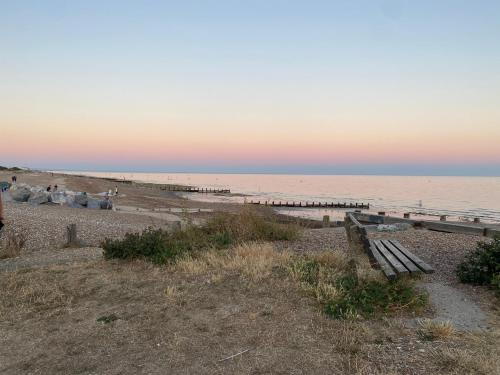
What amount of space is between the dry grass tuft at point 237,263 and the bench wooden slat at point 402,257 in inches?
69.2

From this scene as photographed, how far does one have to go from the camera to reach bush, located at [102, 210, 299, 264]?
7.76 meters


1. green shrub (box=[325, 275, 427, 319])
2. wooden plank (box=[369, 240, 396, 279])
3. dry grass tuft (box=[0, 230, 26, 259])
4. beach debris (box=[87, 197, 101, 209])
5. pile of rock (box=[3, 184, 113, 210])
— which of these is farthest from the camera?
beach debris (box=[87, 197, 101, 209])

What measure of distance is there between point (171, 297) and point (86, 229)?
9.22 m

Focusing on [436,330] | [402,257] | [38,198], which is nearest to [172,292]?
[436,330]

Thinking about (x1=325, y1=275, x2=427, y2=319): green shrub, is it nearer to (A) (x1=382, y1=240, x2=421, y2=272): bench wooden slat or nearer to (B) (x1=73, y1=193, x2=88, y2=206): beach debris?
(A) (x1=382, y1=240, x2=421, y2=272): bench wooden slat

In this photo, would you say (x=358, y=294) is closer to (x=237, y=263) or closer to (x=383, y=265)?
(x=383, y=265)

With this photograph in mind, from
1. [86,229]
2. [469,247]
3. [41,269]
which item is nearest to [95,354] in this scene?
[41,269]

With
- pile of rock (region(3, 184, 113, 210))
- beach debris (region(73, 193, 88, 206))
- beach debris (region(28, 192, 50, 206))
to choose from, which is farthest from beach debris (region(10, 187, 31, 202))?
beach debris (region(73, 193, 88, 206))

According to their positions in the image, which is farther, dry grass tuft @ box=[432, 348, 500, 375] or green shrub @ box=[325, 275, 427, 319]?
green shrub @ box=[325, 275, 427, 319]

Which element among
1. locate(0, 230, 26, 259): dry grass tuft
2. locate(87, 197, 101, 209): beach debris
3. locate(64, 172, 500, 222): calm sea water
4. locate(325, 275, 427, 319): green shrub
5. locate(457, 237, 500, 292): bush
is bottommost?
locate(64, 172, 500, 222): calm sea water

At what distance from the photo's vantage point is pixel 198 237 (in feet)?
29.8

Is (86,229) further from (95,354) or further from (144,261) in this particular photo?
(95,354)

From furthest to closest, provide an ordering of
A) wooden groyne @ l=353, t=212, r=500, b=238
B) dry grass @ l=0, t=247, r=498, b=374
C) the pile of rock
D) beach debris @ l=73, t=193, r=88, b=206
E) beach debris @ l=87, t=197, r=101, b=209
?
beach debris @ l=87, t=197, r=101, b=209 < beach debris @ l=73, t=193, r=88, b=206 < the pile of rock < wooden groyne @ l=353, t=212, r=500, b=238 < dry grass @ l=0, t=247, r=498, b=374

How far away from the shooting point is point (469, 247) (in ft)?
28.6
